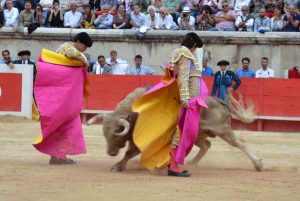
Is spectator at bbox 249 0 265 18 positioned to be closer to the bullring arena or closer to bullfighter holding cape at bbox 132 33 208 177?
the bullring arena

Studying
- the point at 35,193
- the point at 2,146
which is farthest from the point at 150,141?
the point at 2,146

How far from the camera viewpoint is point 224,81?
1514cm

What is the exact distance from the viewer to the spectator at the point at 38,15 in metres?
18.2

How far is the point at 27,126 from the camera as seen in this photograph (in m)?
14.8

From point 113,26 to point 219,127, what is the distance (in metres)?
9.03

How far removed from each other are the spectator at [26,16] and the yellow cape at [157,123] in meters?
9.32

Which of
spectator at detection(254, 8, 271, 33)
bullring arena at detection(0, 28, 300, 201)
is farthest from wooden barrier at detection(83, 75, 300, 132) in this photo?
spectator at detection(254, 8, 271, 33)

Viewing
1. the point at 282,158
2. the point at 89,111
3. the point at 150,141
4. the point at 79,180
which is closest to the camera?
the point at 79,180

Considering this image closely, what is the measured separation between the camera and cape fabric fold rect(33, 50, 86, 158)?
9773 millimetres

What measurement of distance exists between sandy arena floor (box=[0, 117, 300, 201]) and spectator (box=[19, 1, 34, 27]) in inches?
260

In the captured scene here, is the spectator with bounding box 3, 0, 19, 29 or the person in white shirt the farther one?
the spectator with bounding box 3, 0, 19, 29

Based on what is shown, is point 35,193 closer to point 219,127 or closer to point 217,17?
point 219,127

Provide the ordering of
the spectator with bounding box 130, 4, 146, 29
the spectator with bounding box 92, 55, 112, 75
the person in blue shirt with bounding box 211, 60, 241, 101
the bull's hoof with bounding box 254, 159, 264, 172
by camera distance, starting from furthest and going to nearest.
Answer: the spectator with bounding box 130, 4, 146, 29 → the spectator with bounding box 92, 55, 112, 75 → the person in blue shirt with bounding box 211, 60, 241, 101 → the bull's hoof with bounding box 254, 159, 264, 172

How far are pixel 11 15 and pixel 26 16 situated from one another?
33cm
